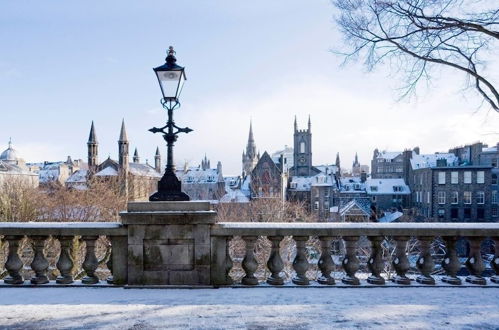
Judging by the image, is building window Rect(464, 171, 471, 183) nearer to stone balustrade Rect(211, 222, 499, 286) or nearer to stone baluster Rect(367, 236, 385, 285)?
stone balustrade Rect(211, 222, 499, 286)

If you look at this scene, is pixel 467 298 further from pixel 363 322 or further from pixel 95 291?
pixel 95 291

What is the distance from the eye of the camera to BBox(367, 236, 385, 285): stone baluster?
16.6ft

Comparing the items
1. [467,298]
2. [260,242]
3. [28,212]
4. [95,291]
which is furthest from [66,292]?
[28,212]

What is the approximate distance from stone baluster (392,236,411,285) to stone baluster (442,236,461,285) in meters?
0.58

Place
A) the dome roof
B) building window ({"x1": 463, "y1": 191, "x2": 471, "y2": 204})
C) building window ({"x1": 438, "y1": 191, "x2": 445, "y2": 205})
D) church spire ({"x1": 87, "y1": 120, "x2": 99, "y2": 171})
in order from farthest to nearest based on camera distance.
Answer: the dome roof < church spire ({"x1": 87, "y1": 120, "x2": 99, "y2": 171}) < building window ({"x1": 438, "y1": 191, "x2": 445, "y2": 205}) < building window ({"x1": 463, "y1": 191, "x2": 471, "y2": 204})

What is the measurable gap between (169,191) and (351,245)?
2728 millimetres

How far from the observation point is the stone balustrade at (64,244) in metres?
4.89

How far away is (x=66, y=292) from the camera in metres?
4.69

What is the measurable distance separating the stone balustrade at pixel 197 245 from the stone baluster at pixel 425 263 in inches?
0.5

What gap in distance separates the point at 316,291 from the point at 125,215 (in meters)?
2.77

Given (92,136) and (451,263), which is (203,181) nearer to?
(92,136)

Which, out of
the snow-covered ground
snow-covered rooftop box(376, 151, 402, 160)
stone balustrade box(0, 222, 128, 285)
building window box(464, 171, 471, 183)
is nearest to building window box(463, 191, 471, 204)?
building window box(464, 171, 471, 183)

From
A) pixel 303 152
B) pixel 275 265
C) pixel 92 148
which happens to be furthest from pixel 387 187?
pixel 275 265

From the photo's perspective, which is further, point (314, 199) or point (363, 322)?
point (314, 199)
